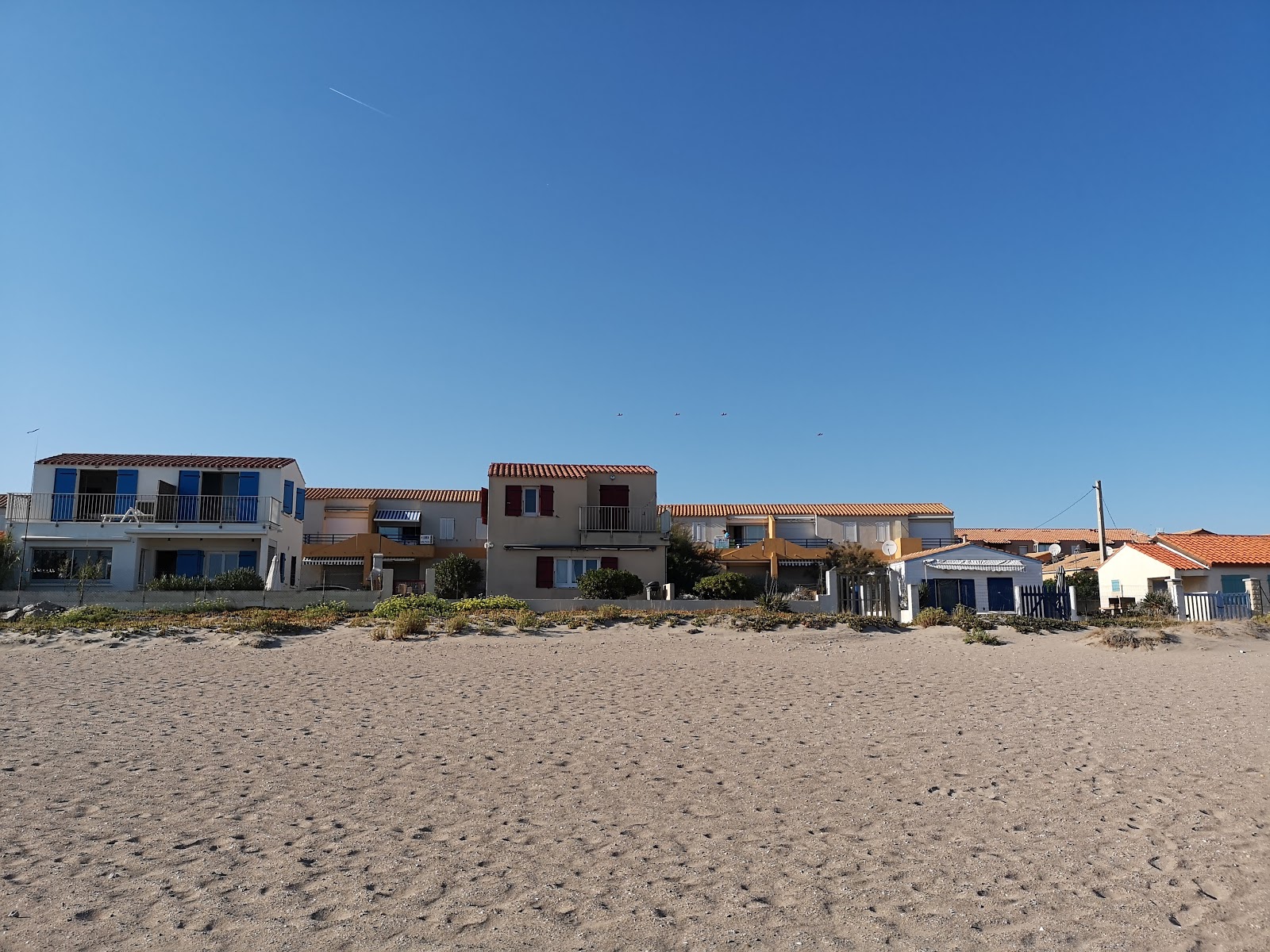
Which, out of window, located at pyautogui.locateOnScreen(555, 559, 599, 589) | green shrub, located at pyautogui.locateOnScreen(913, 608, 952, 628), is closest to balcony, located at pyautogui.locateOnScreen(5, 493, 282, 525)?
window, located at pyautogui.locateOnScreen(555, 559, 599, 589)

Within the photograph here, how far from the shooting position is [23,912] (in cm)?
541

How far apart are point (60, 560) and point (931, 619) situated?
92.2ft

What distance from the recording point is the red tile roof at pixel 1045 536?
66.1 m

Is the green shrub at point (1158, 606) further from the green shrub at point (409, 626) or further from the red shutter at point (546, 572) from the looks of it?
the green shrub at point (409, 626)

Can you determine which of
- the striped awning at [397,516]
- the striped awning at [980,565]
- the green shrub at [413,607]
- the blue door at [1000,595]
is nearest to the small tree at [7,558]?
the green shrub at [413,607]

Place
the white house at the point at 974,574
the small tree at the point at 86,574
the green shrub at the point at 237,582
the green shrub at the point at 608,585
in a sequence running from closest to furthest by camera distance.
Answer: the small tree at the point at 86,574 → the green shrub at the point at 237,582 → the green shrub at the point at 608,585 → the white house at the point at 974,574

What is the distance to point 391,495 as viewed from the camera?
2110 inches

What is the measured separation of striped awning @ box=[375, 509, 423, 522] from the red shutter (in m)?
22.7

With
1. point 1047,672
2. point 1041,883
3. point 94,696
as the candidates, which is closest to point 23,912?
point 1041,883

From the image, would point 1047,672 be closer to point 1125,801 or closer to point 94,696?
point 1125,801

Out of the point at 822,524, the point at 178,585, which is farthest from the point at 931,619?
the point at 822,524

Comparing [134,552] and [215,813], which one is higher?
[134,552]

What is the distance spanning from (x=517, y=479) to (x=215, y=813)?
25620 millimetres

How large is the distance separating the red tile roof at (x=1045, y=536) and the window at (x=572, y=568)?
4199cm
